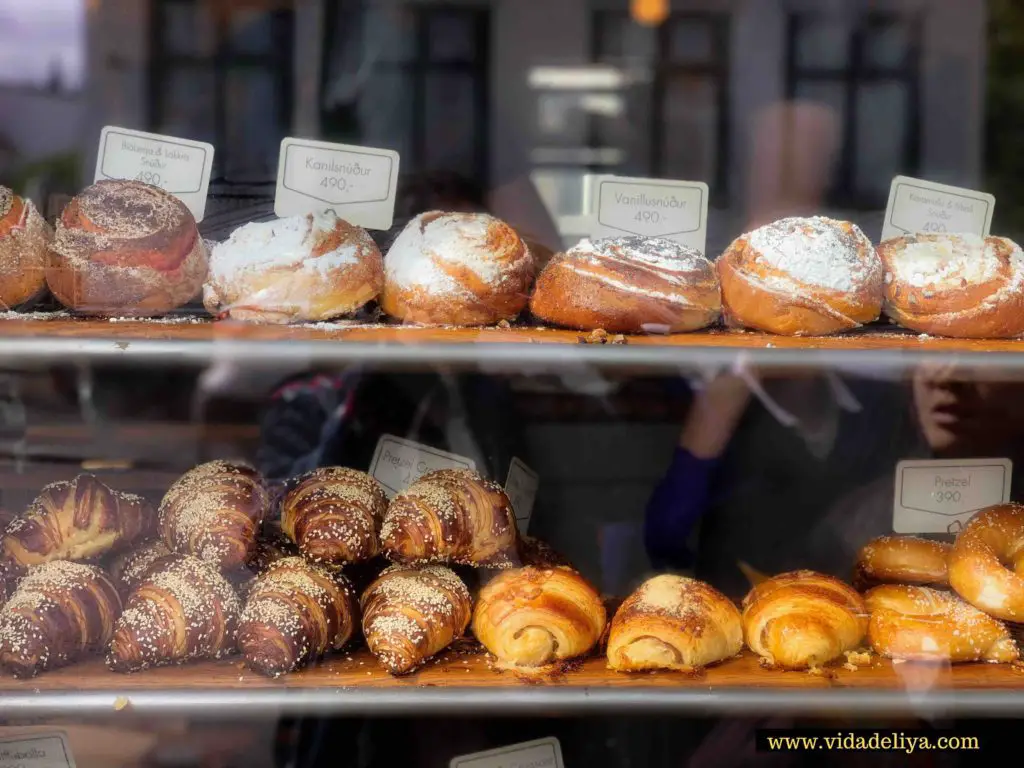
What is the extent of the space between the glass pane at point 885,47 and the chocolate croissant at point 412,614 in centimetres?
346

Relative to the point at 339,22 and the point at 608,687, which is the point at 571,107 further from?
the point at 608,687

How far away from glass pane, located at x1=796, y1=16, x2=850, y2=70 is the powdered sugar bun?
2952 millimetres

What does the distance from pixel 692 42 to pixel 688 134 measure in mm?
428

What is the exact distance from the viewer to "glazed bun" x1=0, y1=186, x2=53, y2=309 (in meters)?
1.28

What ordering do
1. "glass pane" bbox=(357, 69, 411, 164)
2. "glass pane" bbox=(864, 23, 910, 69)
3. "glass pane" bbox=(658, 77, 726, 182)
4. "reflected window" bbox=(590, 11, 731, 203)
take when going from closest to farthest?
1. "glass pane" bbox=(357, 69, 411, 164)
2. "reflected window" bbox=(590, 11, 731, 203)
3. "glass pane" bbox=(658, 77, 726, 182)
4. "glass pane" bbox=(864, 23, 910, 69)

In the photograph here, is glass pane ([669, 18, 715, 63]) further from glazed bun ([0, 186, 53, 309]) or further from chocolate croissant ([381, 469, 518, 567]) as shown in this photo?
glazed bun ([0, 186, 53, 309])

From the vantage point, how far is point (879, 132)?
3979 mm

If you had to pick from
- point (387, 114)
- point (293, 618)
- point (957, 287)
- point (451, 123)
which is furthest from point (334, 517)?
point (451, 123)

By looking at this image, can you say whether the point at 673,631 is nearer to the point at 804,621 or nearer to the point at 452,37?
the point at 804,621

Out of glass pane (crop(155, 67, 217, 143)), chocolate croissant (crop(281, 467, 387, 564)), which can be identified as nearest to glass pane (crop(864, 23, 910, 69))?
glass pane (crop(155, 67, 217, 143))

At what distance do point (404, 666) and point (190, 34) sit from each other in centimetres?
284

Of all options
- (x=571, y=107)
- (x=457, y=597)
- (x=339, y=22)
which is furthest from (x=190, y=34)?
(x=457, y=597)

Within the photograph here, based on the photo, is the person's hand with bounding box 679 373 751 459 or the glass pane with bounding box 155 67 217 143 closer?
the person's hand with bounding box 679 373 751 459

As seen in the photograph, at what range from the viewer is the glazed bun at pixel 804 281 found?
1.30 meters
